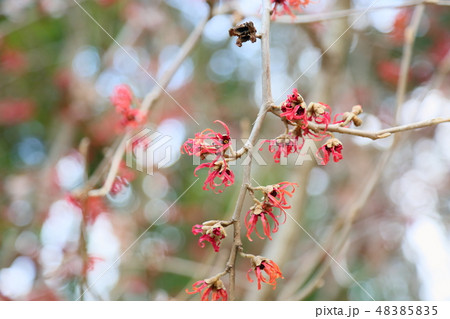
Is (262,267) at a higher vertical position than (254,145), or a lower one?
lower

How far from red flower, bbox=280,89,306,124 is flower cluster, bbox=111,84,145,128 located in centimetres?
59

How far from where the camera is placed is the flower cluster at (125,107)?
1.25m

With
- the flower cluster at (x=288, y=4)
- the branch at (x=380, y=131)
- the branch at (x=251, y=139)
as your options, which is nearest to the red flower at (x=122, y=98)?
the flower cluster at (x=288, y=4)

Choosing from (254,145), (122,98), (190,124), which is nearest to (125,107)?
(122,98)

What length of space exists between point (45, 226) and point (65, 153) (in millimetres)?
364

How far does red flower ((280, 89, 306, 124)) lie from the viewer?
73cm

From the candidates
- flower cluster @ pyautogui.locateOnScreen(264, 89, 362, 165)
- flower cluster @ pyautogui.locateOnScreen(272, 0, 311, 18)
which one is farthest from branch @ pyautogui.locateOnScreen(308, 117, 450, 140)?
flower cluster @ pyautogui.locateOnScreen(272, 0, 311, 18)

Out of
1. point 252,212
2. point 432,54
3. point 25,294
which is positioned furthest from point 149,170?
point 432,54

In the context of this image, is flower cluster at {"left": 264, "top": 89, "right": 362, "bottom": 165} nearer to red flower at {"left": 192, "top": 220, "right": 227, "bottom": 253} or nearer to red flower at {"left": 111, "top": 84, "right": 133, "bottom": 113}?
red flower at {"left": 192, "top": 220, "right": 227, "bottom": 253}

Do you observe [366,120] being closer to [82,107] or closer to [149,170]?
[149,170]

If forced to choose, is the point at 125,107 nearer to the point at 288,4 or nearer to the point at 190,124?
the point at 288,4

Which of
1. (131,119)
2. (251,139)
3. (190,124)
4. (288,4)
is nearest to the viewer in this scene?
(251,139)

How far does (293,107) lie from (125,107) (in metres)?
0.64

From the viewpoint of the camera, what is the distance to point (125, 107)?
49.7 inches
